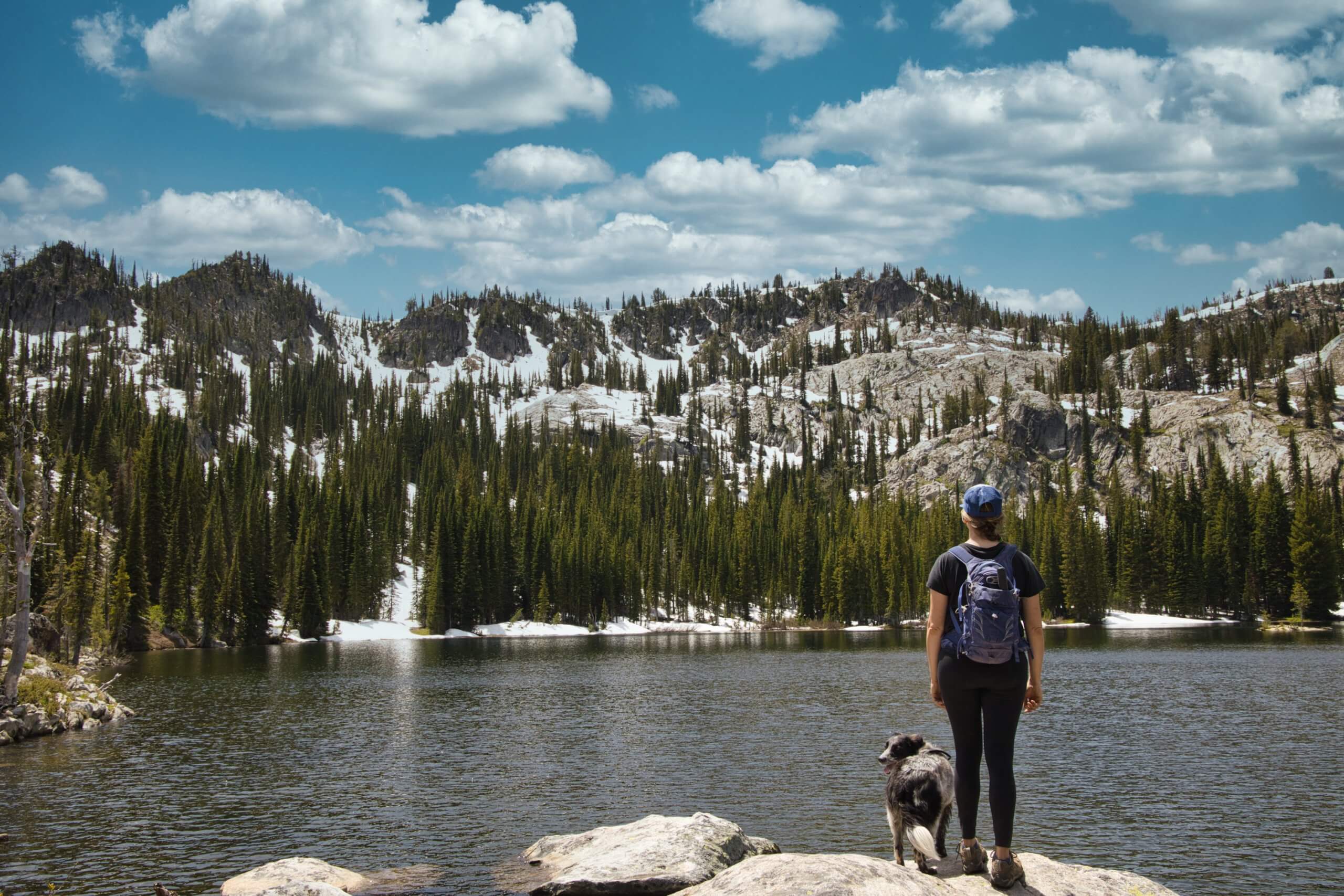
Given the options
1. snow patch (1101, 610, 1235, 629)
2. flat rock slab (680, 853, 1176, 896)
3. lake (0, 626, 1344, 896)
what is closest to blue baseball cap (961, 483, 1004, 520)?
flat rock slab (680, 853, 1176, 896)

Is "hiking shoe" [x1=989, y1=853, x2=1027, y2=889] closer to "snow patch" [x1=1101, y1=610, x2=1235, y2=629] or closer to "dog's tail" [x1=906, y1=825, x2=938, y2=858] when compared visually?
"dog's tail" [x1=906, y1=825, x2=938, y2=858]

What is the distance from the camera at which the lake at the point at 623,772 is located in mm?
20094

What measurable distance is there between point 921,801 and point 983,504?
14.2ft

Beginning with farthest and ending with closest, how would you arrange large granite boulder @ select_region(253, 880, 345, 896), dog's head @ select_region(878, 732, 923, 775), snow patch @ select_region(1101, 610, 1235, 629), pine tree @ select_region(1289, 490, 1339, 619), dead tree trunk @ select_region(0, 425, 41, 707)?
snow patch @ select_region(1101, 610, 1235, 629)
pine tree @ select_region(1289, 490, 1339, 619)
dead tree trunk @ select_region(0, 425, 41, 707)
large granite boulder @ select_region(253, 880, 345, 896)
dog's head @ select_region(878, 732, 923, 775)

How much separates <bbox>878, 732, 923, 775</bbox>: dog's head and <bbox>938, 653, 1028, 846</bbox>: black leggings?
8.38 ft

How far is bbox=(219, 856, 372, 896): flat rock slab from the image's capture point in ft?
51.3

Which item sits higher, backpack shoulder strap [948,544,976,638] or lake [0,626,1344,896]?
backpack shoulder strap [948,544,976,638]

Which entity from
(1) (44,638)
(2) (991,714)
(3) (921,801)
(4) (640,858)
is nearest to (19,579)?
(4) (640,858)

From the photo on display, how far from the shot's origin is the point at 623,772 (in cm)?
2952

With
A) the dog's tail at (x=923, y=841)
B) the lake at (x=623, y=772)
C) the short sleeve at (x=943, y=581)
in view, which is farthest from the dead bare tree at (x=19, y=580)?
the short sleeve at (x=943, y=581)

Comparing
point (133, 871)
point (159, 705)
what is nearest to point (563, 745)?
point (133, 871)

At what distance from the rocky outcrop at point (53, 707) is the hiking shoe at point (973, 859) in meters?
34.6

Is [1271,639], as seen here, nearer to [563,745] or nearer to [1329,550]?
[1329,550]

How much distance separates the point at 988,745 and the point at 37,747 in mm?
34628
